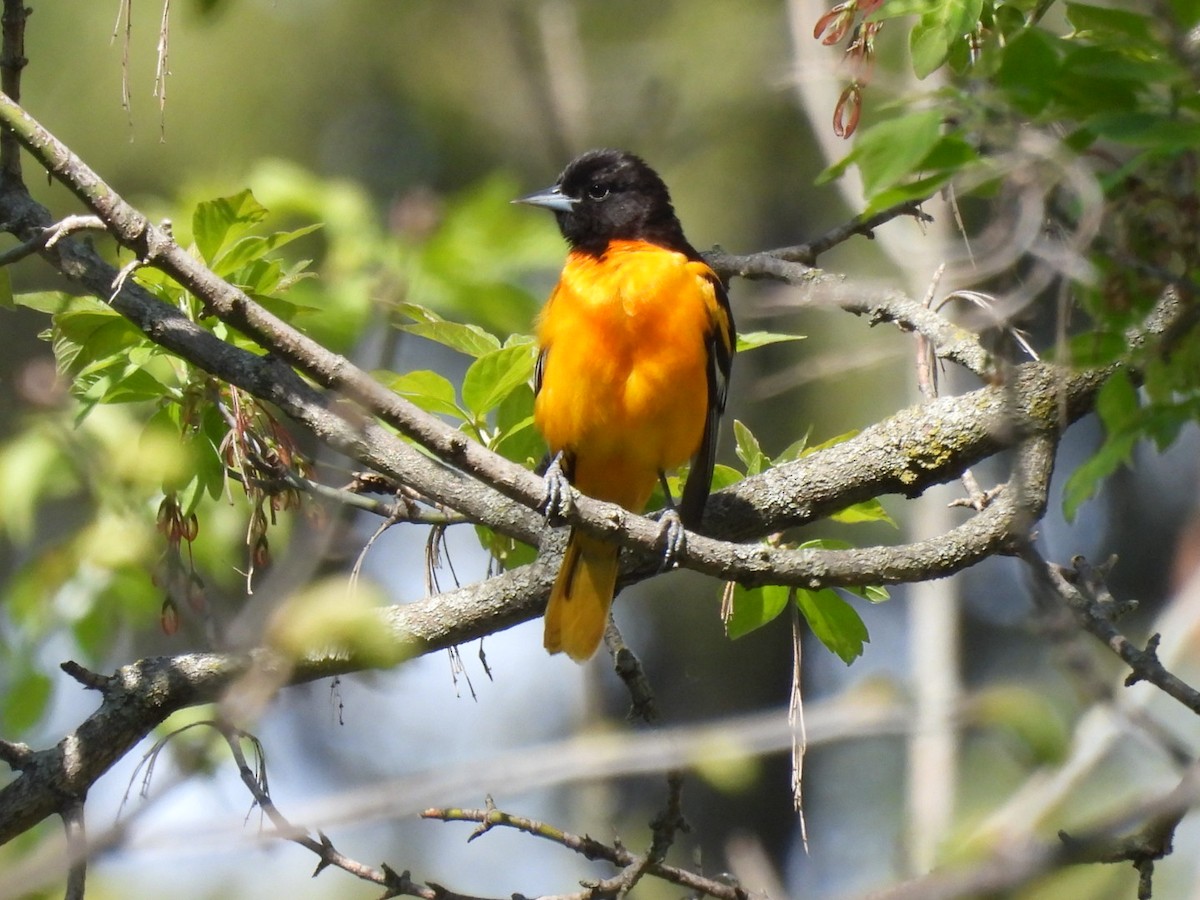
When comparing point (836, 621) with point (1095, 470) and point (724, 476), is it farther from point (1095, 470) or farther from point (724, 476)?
point (1095, 470)

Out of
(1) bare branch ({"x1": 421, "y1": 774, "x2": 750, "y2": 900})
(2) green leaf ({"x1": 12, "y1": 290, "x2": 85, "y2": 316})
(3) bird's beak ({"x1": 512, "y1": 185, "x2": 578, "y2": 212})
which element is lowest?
(1) bare branch ({"x1": 421, "y1": 774, "x2": 750, "y2": 900})

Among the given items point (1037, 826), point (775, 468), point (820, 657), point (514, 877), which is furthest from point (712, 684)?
point (775, 468)

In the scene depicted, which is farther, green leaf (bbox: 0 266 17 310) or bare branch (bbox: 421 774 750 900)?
green leaf (bbox: 0 266 17 310)

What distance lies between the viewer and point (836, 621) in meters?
3.09

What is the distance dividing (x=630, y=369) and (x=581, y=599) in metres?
0.93

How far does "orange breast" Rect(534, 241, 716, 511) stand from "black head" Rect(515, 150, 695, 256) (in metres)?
0.45

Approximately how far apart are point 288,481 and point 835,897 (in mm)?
1872

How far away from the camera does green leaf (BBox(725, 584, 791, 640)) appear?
3.14m

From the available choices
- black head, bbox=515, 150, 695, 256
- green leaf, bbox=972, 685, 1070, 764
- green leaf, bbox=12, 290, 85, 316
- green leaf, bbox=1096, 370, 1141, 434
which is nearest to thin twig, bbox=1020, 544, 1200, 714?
green leaf, bbox=1096, 370, 1141, 434

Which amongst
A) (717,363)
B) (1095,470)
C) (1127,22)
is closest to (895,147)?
(1127,22)

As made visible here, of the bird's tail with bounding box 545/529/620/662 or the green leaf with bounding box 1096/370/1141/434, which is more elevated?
the green leaf with bounding box 1096/370/1141/434

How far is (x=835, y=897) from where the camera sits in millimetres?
1383

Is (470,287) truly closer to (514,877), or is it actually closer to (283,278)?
(283,278)

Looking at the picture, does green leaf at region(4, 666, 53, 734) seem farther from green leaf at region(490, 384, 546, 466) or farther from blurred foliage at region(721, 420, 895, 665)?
blurred foliage at region(721, 420, 895, 665)
